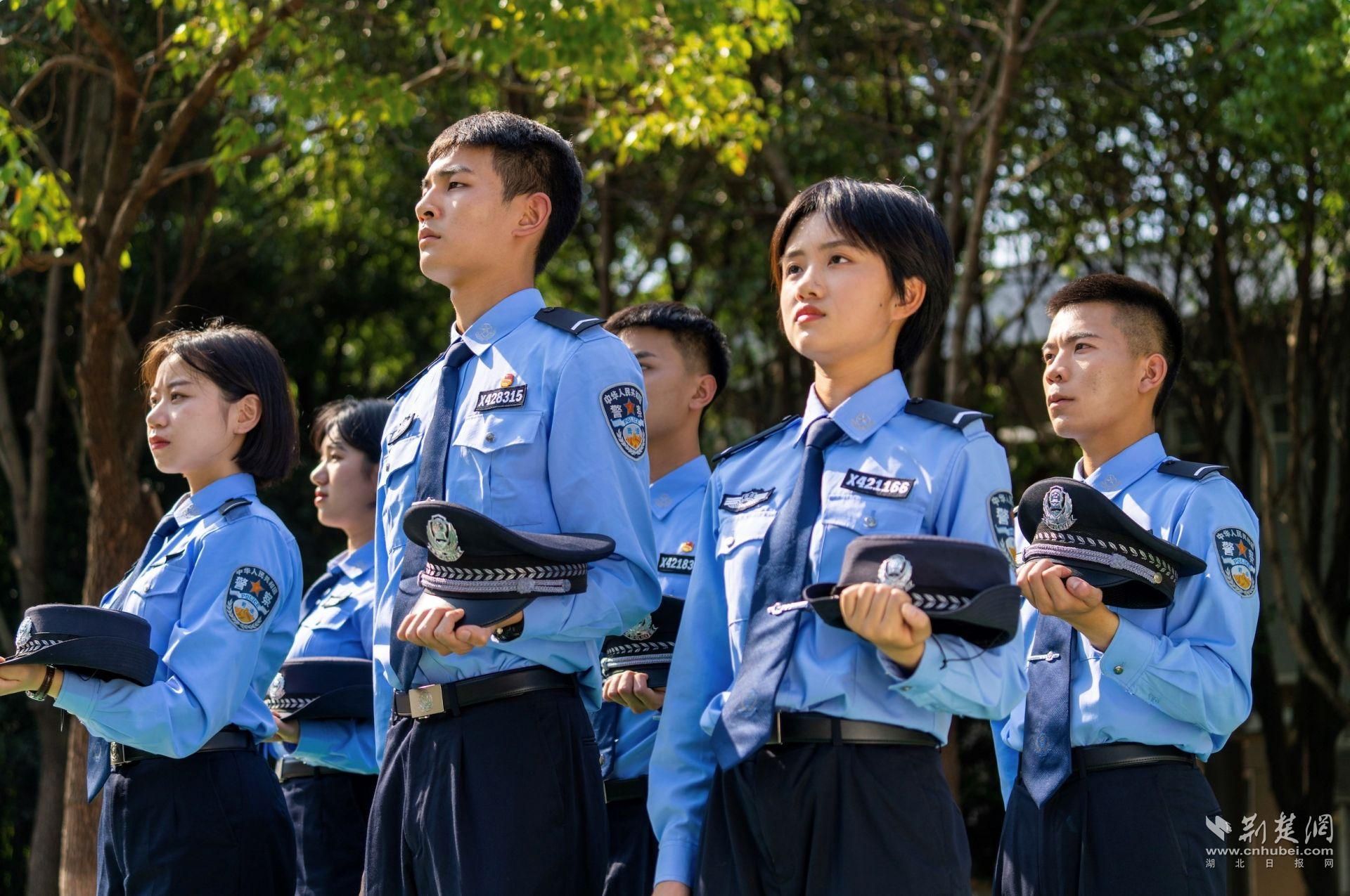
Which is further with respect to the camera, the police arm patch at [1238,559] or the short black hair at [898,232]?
the police arm patch at [1238,559]

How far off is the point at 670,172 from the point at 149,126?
3922mm

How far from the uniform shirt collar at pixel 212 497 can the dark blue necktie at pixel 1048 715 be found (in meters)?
2.05

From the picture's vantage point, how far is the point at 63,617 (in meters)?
3.31

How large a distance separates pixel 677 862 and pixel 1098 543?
1.06 meters

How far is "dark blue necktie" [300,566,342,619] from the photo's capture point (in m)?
5.10

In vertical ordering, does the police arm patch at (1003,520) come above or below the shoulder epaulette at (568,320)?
below

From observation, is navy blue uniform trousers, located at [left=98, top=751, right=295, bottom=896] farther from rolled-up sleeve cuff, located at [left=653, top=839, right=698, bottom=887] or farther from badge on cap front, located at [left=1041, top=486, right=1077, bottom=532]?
badge on cap front, located at [left=1041, top=486, right=1077, bottom=532]

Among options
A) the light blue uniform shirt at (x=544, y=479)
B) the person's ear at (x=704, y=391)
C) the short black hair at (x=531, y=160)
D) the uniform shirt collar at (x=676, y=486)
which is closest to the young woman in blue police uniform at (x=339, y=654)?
the uniform shirt collar at (x=676, y=486)

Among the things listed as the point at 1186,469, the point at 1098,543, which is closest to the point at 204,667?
the point at 1098,543

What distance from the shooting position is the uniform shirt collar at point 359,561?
4.95m

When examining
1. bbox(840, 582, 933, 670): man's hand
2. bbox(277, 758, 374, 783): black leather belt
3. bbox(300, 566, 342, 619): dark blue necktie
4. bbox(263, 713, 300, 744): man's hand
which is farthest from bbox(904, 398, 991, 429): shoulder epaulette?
bbox(300, 566, 342, 619): dark blue necktie

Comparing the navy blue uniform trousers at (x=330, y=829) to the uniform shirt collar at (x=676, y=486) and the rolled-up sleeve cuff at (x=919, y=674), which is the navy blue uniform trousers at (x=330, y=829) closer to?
the uniform shirt collar at (x=676, y=486)

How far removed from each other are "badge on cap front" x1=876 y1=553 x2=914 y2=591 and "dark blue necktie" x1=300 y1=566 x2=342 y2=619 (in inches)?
123

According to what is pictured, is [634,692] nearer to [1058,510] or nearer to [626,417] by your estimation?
[626,417]
